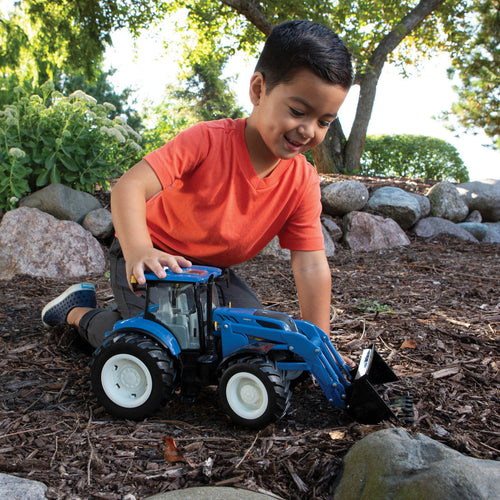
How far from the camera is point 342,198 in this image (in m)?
6.55

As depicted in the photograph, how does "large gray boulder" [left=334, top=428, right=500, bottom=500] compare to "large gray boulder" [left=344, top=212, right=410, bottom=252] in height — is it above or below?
below

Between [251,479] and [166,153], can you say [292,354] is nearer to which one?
[251,479]

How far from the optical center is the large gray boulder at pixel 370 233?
20.0 feet

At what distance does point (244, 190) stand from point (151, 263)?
0.74 meters

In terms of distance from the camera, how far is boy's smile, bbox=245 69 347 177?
1.95 metres

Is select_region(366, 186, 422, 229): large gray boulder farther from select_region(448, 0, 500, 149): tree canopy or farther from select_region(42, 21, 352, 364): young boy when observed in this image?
select_region(448, 0, 500, 149): tree canopy

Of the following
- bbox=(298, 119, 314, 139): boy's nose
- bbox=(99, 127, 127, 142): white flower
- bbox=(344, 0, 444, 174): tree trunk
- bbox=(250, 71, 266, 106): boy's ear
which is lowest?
bbox=(298, 119, 314, 139): boy's nose

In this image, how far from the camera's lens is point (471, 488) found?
4.35 feet

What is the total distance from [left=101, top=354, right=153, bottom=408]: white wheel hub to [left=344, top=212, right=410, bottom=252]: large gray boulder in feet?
14.4

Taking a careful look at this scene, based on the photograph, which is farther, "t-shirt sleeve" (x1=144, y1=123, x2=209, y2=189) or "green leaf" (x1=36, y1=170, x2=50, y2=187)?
"green leaf" (x1=36, y1=170, x2=50, y2=187)

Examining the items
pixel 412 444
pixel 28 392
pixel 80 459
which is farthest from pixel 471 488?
pixel 28 392

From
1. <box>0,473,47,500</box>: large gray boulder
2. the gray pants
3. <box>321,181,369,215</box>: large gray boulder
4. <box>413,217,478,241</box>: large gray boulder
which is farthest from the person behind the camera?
<box>413,217,478,241</box>: large gray boulder

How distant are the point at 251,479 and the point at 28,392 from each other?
118cm

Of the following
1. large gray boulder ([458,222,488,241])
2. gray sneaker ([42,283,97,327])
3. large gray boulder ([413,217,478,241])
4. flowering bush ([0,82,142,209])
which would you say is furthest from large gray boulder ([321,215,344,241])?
gray sneaker ([42,283,97,327])
